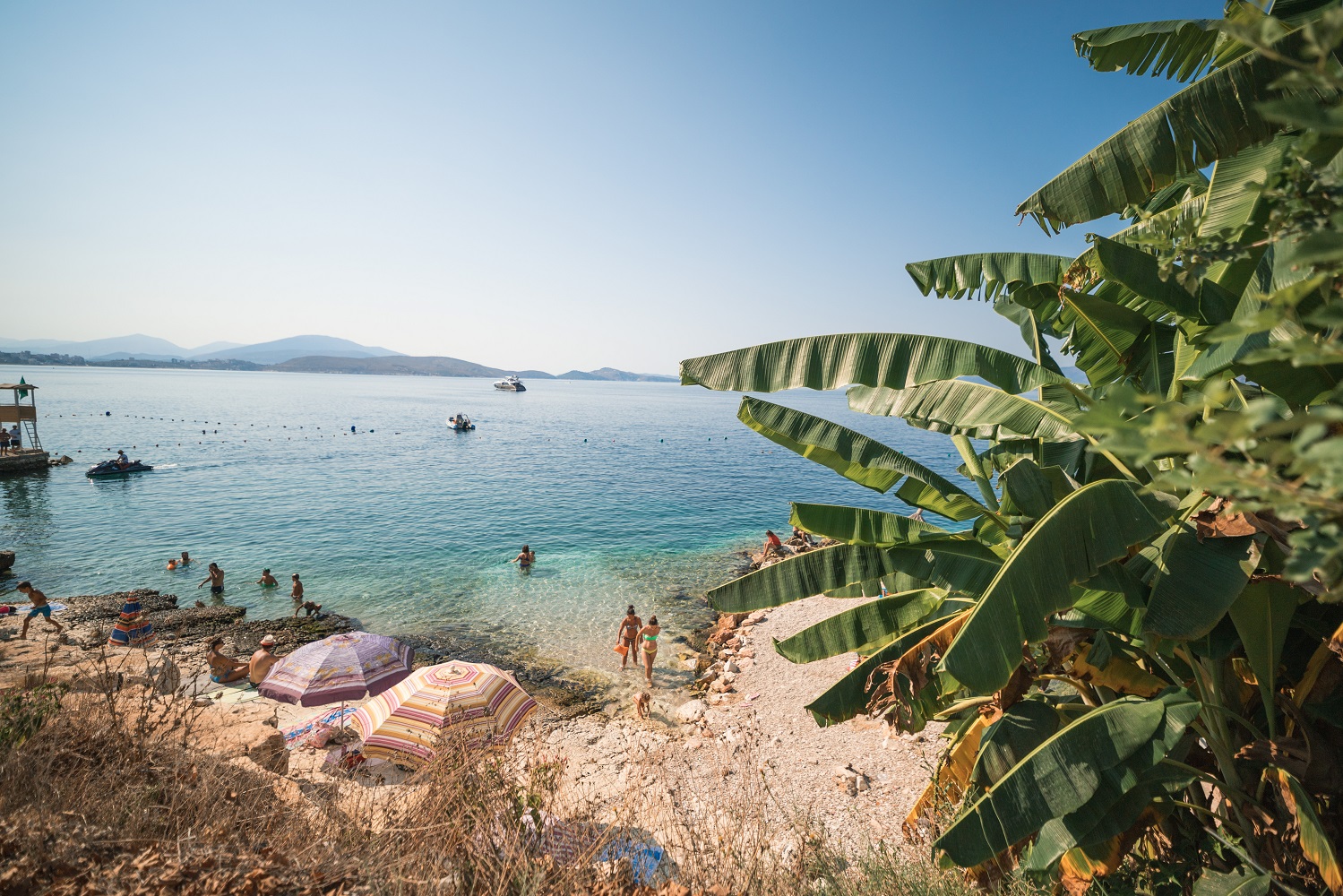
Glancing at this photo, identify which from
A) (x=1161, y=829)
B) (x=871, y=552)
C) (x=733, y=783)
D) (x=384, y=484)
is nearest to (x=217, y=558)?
(x=384, y=484)

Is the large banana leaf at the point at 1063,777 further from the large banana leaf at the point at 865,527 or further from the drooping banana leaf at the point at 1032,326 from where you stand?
the drooping banana leaf at the point at 1032,326

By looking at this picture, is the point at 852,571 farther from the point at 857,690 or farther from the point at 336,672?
the point at 336,672

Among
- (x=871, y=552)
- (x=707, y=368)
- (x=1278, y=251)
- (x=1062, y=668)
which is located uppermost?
(x=1278, y=251)

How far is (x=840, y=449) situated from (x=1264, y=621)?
8.64ft

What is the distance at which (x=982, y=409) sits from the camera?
159 inches

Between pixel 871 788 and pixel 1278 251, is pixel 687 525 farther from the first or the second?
pixel 1278 251

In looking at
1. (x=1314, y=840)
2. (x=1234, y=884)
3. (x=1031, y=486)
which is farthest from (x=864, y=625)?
(x=1314, y=840)

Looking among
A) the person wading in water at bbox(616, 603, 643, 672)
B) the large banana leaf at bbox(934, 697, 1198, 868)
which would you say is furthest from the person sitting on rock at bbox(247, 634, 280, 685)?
the large banana leaf at bbox(934, 697, 1198, 868)

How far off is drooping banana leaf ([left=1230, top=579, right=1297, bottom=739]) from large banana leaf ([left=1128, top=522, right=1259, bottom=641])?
0.44 metres

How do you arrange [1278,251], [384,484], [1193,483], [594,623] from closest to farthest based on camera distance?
[1193,483], [1278,251], [594,623], [384,484]

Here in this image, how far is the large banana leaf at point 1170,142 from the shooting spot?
3463 mm

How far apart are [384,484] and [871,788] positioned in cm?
3499

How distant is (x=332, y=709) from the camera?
1145 centimetres

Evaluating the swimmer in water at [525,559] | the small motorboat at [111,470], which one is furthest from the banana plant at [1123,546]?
the small motorboat at [111,470]
